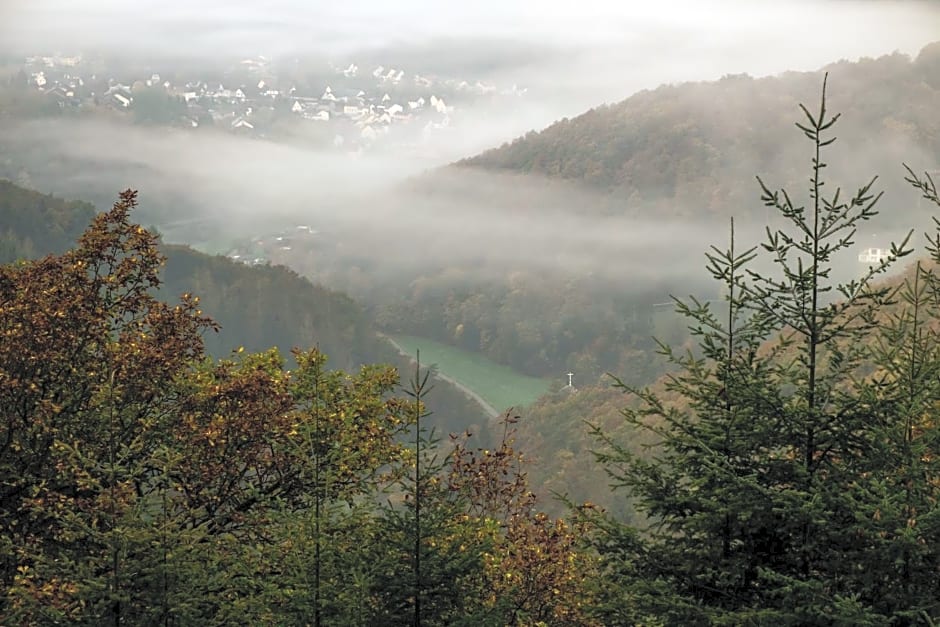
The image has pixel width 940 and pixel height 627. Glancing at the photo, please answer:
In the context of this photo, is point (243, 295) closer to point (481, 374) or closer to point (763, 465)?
point (481, 374)

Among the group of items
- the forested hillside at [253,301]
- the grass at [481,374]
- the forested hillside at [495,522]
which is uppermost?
the forested hillside at [495,522]

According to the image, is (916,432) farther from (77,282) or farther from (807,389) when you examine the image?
(77,282)

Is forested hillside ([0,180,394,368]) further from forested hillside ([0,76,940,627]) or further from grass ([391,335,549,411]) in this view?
forested hillside ([0,76,940,627])

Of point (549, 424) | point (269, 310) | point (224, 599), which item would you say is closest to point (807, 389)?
point (224, 599)

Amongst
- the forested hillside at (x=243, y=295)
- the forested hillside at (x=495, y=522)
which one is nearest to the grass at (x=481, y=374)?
the forested hillside at (x=243, y=295)

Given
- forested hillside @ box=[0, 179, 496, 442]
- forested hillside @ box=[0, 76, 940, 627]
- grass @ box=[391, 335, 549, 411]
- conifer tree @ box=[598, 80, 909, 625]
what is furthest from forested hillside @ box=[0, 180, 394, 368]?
conifer tree @ box=[598, 80, 909, 625]

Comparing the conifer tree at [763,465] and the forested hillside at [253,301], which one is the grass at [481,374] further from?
the conifer tree at [763,465]

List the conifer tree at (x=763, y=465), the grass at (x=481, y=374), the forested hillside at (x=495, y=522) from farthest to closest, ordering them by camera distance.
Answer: the grass at (x=481, y=374) < the conifer tree at (x=763, y=465) < the forested hillside at (x=495, y=522)

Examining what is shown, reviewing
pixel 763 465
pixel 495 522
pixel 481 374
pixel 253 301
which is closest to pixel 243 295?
pixel 253 301
